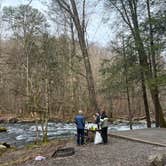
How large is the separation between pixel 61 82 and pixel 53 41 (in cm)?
667

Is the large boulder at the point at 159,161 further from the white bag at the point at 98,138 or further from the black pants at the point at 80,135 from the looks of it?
the black pants at the point at 80,135

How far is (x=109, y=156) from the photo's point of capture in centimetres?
1123

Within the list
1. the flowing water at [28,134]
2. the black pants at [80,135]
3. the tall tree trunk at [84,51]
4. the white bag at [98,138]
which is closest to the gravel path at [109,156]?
the white bag at [98,138]

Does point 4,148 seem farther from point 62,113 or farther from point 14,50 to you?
point 14,50

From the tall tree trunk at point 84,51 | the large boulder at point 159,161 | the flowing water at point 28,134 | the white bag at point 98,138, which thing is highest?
the tall tree trunk at point 84,51

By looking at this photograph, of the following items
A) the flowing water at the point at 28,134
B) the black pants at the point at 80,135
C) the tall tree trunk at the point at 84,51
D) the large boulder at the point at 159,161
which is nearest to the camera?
the large boulder at the point at 159,161

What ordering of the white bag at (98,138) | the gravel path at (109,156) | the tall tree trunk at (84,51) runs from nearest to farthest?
1. the gravel path at (109,156)
2. the white bag at (98,138)
3. the tall tree trunk at (84,51)

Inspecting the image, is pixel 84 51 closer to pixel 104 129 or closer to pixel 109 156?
pixel 104 129

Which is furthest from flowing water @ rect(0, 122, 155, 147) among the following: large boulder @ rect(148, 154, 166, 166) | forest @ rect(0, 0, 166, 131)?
large boulder @ rect(148, 154, 166, 166)

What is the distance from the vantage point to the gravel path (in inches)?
406

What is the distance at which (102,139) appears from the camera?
1428cm

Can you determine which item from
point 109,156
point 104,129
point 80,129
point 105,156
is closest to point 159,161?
point 109,156

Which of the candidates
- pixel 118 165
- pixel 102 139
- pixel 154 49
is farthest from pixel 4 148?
pixel 154 49

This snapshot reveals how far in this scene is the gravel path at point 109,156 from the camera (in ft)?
33.9
